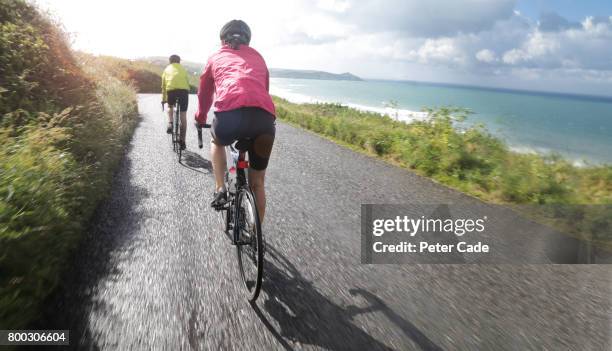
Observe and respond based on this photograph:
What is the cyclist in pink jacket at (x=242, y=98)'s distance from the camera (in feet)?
9.86

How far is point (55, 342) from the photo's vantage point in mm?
2277

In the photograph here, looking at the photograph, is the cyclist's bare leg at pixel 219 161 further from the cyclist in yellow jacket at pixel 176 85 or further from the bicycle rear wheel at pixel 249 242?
the cyclist in yellow jacket at pixel 176 85

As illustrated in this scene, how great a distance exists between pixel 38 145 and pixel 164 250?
1.70m

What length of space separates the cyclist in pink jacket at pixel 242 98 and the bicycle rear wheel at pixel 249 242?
186mm

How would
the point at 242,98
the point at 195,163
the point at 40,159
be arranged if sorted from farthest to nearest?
1. the point at 195,163
2. the point at 40,159
3. the point at 242,98

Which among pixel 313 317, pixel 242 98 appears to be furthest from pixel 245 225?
pixel 242 98

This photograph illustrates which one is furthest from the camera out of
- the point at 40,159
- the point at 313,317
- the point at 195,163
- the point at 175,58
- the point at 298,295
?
the point at 175,58

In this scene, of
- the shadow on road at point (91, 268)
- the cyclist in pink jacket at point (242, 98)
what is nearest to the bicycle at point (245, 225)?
the cyclist in pink jacket at point (242, 98)

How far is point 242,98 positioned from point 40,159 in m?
2.22

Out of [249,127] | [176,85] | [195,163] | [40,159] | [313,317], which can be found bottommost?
[313,317]

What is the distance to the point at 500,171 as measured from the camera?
6.58 metres

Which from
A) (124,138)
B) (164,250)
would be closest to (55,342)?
(164,250)

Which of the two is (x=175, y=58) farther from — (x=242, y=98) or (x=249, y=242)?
(x=249, y=242)

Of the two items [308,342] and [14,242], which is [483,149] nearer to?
[308,342]
